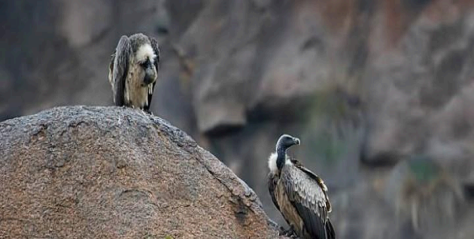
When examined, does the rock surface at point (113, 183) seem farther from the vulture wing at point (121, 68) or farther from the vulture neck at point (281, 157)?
the vulture wing at point (121, 68)

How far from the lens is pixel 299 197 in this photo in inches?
334

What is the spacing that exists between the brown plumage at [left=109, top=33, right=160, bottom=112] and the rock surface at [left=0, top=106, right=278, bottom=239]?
1680 mm

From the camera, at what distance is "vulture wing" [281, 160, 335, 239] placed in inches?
333

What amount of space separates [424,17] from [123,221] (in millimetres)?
7195

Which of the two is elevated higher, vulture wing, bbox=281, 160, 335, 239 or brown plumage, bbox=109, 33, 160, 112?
brown plumage, bbox=109, 33, 160, 112

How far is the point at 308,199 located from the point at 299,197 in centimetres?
7

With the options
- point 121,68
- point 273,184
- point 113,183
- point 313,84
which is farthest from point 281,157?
point 313,84

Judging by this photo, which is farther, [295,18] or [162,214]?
[295,18]

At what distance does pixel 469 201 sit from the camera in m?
13.4

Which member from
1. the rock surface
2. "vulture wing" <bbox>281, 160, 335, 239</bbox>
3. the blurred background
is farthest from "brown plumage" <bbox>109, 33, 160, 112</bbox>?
the blurred background

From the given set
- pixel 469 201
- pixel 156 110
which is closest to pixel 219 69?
pixel 156 110

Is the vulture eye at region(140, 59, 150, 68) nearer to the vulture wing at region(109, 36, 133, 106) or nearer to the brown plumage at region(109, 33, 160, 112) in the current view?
the brown plumage at region(109, 33, 160, 112)

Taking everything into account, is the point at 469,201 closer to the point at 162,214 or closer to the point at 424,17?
the point at 424,17

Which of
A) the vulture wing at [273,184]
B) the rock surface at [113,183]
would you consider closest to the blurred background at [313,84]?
the vulture wing at [273,184]
